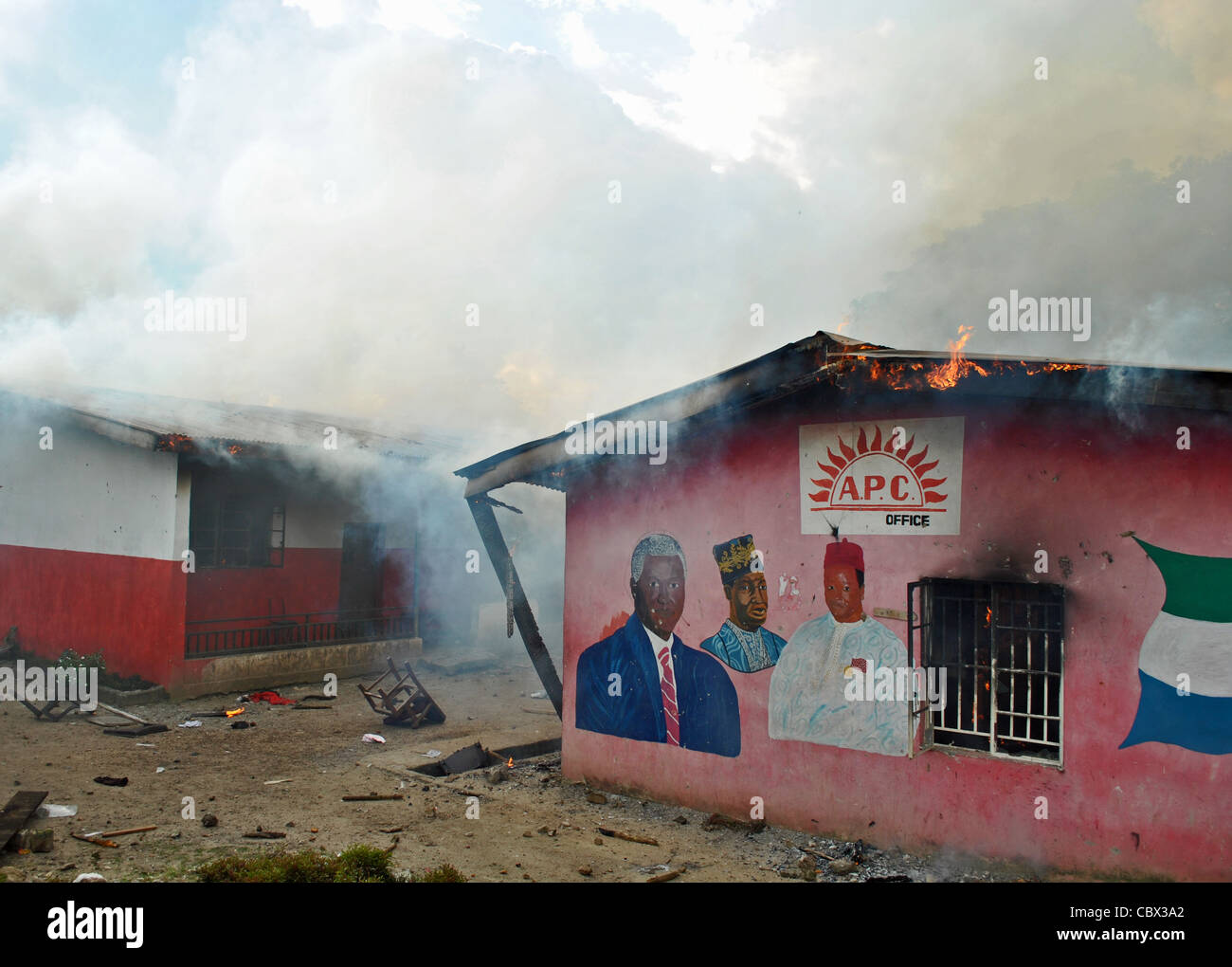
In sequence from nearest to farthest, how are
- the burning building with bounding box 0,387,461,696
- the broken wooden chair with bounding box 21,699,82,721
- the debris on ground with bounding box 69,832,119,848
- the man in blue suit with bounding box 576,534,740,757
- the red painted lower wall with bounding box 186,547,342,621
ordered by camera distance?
1. the debris on ground with bounding box 69,832,119,848
2. the man in blue suit with bounding box 576,534,740,757
3. the broken wooden chair with bounding box 21,699,82,721
4. the burning building with bounding box 0,387,461,696
5. the red painted lower wall with bounding box 186,547,342,621

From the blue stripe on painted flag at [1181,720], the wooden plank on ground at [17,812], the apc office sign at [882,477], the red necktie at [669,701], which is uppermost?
the apc office sign at [882,477]

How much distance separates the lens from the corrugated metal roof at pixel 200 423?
12781 millimetres

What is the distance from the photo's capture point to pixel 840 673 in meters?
7.17

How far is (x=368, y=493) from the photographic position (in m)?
16.2

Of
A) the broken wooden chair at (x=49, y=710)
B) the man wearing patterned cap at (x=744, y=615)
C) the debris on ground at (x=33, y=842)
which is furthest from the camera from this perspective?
the broken wooden chair at (x=49, y=710)

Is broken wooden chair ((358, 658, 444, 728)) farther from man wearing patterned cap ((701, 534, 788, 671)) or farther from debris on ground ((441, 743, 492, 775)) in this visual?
man wearing patterned cap ((701, 534, 788, 671))

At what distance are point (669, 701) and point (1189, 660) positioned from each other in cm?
435

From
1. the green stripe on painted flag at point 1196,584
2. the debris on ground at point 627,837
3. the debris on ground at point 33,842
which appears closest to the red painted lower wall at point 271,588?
the debris on ground at point 33,842

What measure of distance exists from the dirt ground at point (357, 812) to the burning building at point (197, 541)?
6.59ft

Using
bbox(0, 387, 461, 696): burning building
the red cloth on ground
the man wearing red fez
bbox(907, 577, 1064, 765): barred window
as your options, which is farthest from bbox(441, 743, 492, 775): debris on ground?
bbox(0, 387, 461, 696): burning building

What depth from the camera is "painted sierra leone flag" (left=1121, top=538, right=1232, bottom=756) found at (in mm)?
5699

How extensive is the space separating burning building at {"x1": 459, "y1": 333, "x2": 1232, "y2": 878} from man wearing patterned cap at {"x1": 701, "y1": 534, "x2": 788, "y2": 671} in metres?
0.02

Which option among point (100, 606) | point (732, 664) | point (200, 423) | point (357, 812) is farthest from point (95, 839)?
point (200, 423)

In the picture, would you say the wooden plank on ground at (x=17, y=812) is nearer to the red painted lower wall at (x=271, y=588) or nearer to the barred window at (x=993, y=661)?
the red painted lower wall at (x=271, y=588)
